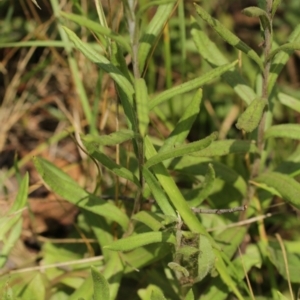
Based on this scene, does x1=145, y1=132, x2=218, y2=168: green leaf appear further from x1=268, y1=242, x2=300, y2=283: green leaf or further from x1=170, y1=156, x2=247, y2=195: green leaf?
x1=268, y1=242, x2=300, y2=283: green leaf

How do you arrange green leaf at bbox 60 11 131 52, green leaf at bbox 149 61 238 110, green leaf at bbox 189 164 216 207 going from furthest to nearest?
green leaf at bbox 189 164 216 207 < green leaf at bbox 149 61 238 110 < green leaf at bbox 60 11 131 52

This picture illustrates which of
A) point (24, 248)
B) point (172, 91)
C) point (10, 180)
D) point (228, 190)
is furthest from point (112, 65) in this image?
point (10, 180)

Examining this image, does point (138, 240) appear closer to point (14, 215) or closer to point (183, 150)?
point (183, 150)

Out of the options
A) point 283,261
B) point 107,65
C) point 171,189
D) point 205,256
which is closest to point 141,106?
point 107,65

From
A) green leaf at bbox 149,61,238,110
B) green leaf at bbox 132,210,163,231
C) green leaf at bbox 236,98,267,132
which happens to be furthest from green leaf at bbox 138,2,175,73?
green leaf at bbox 132,210,163,231

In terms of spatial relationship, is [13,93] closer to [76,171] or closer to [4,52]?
[4,52]

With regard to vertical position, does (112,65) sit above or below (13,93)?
above
